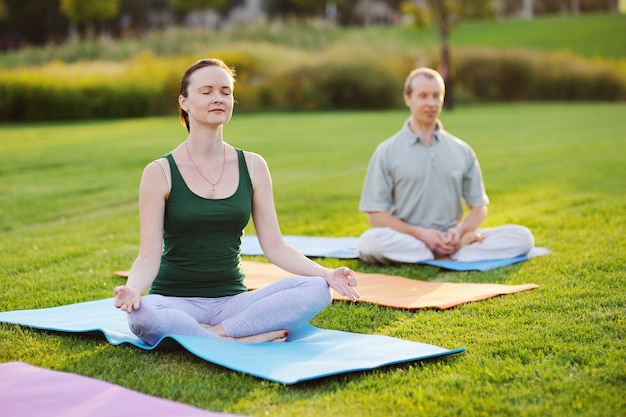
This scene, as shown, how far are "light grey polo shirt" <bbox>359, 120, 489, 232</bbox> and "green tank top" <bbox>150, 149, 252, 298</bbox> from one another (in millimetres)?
2345

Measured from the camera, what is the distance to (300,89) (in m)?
26.9

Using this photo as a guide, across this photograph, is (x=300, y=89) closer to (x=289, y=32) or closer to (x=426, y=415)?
(x=289, y=32)

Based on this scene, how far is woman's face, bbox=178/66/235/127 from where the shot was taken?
163 inches

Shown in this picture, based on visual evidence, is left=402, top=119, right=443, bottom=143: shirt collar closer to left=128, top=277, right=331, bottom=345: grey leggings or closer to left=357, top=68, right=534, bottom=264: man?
left=357, top=68, right=534, bottom=264: man

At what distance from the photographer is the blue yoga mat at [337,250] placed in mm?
6164

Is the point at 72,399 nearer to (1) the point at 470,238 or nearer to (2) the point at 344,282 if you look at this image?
(2) the point at 344,282

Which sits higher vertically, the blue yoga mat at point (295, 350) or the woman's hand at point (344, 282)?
the woman's hand at point (344, 282)

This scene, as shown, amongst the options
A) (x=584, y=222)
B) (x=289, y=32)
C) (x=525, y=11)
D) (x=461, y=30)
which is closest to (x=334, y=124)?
(x=584, y=222)

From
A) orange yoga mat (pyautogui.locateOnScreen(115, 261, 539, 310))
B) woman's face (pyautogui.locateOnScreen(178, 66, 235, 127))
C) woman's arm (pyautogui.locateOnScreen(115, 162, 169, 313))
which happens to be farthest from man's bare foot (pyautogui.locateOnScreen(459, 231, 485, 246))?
woman's arm (pyautogui.locateOnScreen(115, 162, 169, 313))

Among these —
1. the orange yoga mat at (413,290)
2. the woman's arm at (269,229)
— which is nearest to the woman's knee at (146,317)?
the woman's arm at (269,229)

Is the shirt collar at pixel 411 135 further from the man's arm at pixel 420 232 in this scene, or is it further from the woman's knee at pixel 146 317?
the woman's knee at pixel 146 317

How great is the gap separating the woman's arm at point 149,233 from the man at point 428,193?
8.06 ft

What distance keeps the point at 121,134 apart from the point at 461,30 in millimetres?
37402

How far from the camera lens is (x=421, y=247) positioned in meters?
6.36
